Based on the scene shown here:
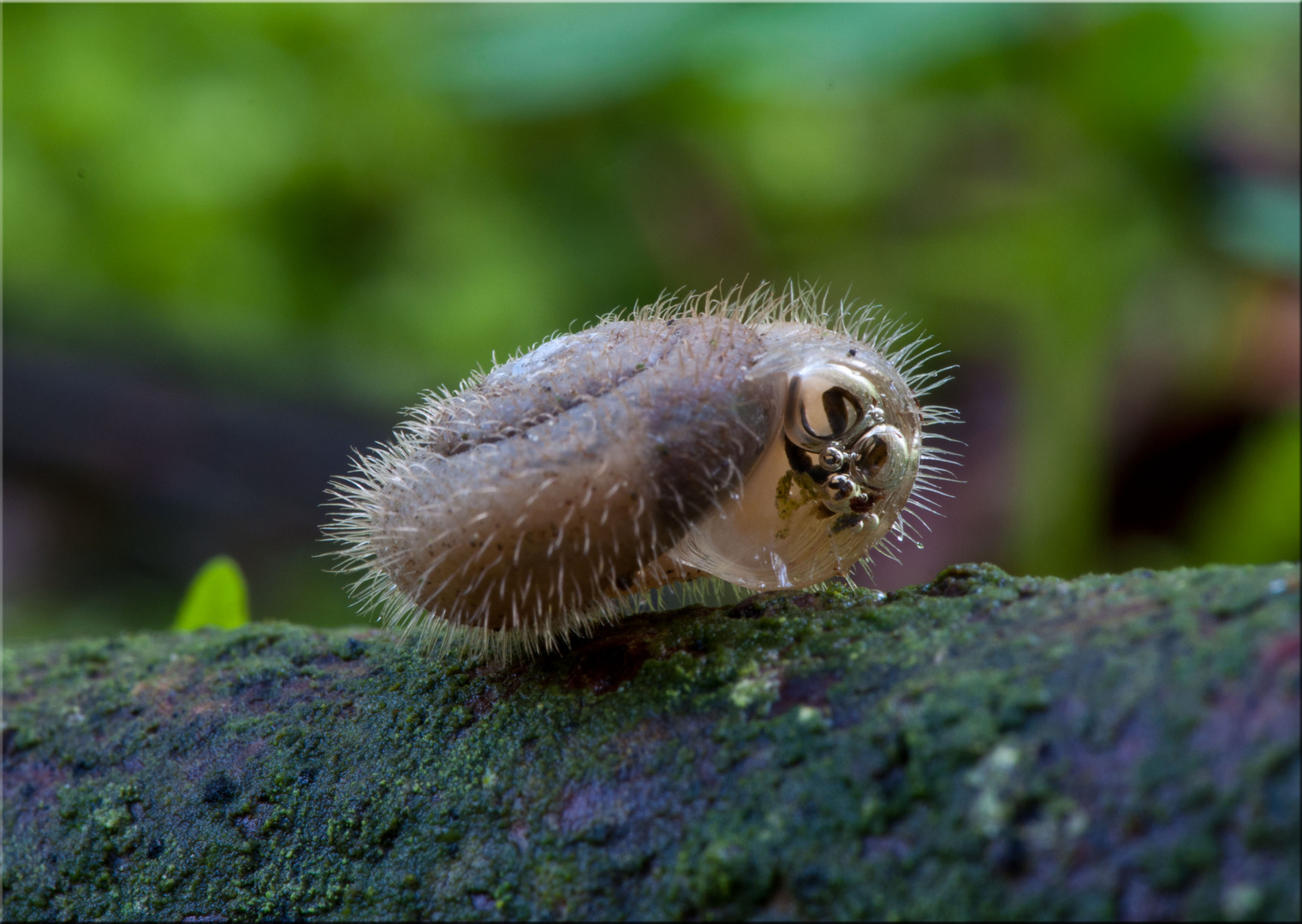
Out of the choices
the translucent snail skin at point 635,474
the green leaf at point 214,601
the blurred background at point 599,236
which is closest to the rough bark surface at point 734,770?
the translucent snail skin at point 635,474

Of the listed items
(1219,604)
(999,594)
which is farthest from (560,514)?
(1219,604)

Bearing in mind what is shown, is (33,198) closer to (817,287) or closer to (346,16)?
(346,16)

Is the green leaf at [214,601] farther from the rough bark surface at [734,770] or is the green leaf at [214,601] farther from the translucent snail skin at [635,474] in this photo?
the translucent snail skin at [635,474]

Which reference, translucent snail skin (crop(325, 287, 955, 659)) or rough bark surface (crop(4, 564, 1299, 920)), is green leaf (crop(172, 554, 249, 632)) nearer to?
rough bark surface (crop(4, 564, 1299, 920))

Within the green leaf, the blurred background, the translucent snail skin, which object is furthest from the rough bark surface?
the blurred background

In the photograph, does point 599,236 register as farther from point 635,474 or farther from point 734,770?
point 734,770

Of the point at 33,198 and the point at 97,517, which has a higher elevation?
the point at 33,198

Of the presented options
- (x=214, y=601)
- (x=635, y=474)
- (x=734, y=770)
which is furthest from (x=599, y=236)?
(x=734, y=770)
